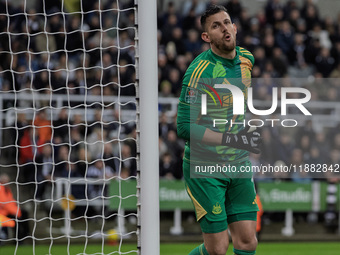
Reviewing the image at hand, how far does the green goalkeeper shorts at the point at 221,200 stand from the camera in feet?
15.8

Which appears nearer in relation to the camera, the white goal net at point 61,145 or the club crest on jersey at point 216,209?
the club crest on jersey at point 216,209

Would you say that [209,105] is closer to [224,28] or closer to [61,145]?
[224,28]

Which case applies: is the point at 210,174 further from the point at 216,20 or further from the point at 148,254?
the point at 216,20

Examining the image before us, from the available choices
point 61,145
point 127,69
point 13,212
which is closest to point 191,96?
point 13,212

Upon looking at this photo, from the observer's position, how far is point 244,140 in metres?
4.82

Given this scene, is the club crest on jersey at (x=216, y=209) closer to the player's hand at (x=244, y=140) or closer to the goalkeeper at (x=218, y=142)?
the goalkeeper at (x=218, y=142)

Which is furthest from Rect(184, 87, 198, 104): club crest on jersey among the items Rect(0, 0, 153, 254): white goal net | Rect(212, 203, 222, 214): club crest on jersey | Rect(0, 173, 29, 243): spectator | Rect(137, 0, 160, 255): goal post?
Rect(0, 0, 153, 254): white goal net

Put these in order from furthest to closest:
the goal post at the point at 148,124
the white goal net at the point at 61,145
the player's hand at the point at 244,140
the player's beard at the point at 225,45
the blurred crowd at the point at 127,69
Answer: the blurred crowd at the point at 127,69 → the white goal net at the point at 61,145 → the player's beard at the point at 225,45 → the player's hand at the point at 244,140 → the goal post at the point at 148,124

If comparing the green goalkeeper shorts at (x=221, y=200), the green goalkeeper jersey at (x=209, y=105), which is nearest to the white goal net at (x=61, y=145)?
the green goalkeeper shorts at (x=221, y=200)

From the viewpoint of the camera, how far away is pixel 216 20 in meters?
4.88

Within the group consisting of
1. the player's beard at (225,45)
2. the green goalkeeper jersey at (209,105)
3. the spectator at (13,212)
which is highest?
the player's beard at (225,45)

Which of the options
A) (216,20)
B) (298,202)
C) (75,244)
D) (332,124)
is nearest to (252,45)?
(332,124)

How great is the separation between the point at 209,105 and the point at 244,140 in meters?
0.38

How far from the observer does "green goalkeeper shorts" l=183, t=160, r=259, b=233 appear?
15.8ft
